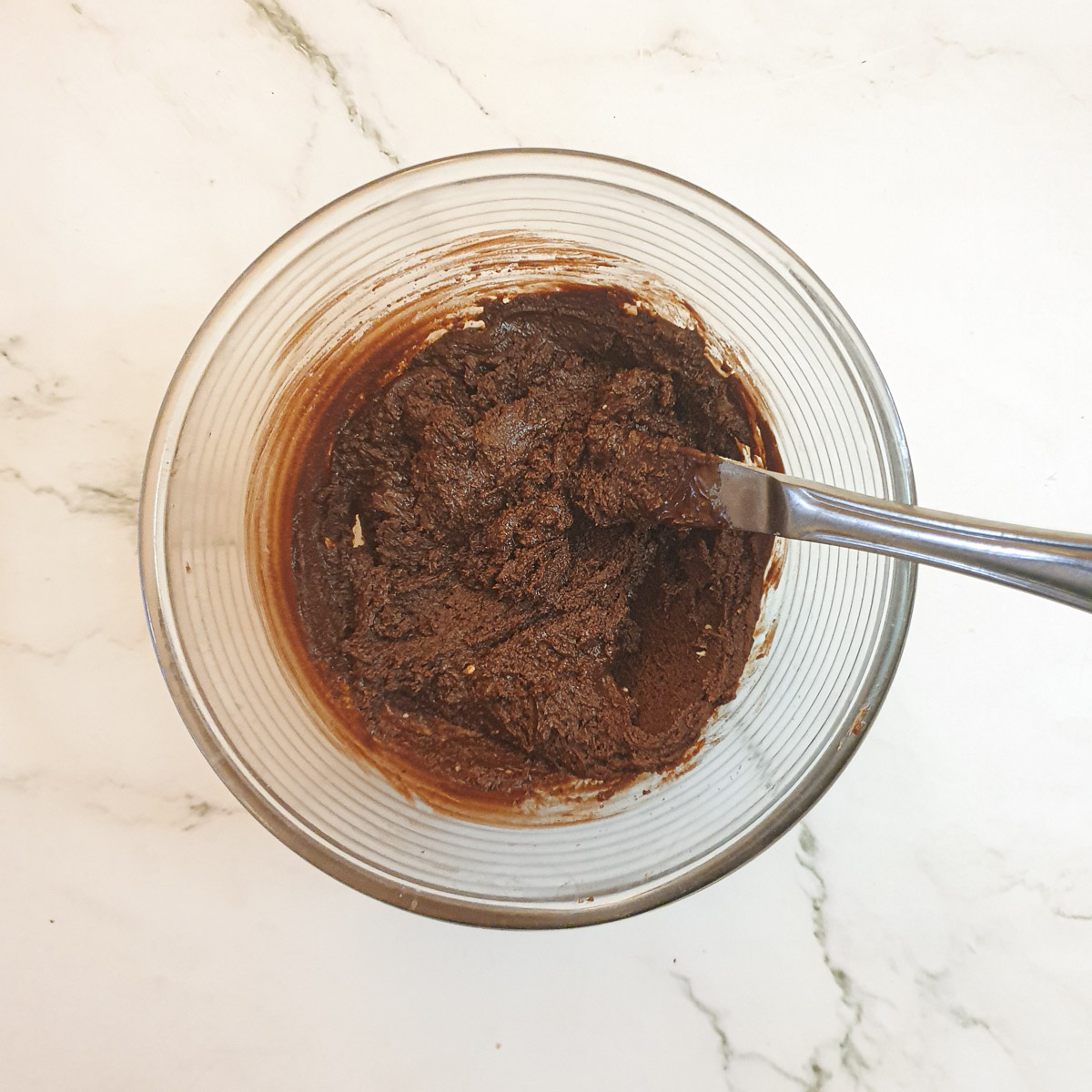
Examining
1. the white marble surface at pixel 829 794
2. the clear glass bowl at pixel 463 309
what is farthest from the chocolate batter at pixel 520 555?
the white marble surface at pixel 829 794

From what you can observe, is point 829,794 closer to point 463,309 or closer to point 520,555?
point 520,555

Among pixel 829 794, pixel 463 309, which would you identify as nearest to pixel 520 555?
pixel 463 309

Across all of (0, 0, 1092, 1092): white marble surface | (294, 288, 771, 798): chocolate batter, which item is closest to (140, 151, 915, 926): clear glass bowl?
(294, 288, 771, 798): chocolate batter

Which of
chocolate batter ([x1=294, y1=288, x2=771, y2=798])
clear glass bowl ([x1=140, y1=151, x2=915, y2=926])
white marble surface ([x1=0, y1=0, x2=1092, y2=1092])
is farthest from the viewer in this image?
white marble surface ([x1=0, y1=0, x2=1092, y2=1092])

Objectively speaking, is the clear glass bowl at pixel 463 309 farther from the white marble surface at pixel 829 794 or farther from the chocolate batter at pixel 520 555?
Result: the white marble surface at pixel 829 794

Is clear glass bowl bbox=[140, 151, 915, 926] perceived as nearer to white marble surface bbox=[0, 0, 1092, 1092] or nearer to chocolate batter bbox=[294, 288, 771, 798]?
chocolate batter bbox=[294, 288, 771, 798]

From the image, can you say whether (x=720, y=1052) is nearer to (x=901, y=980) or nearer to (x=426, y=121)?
(x=901, y=980)
